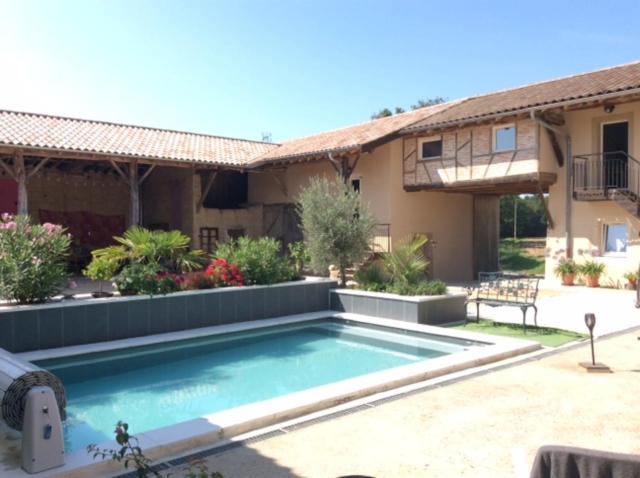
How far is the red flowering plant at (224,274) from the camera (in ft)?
35.4

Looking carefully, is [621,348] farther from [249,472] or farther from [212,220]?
[212,220]

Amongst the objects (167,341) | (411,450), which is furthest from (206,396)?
(411,450)

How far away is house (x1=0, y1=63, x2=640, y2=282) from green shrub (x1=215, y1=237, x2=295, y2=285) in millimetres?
6450

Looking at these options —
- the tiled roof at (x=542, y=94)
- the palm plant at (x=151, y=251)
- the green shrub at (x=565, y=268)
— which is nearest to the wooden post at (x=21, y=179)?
the palm plant at (x=151, y=251)

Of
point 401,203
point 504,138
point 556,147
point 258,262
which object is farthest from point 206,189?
point 556,147

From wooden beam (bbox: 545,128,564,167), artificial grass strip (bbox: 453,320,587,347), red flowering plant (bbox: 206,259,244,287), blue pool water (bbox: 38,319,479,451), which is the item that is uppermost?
wooden beam (bbox: 545,128,564,167)

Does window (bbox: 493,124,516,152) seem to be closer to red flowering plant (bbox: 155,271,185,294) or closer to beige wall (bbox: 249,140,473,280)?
beige wall (bbox: 249,140,473,280)

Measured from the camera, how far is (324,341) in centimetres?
991

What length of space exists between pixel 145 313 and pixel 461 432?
6168mm

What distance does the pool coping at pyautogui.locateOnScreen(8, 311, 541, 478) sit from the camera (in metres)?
4.25

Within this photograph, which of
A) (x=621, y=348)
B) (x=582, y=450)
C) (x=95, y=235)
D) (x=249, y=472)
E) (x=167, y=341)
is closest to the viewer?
(x=582, y=450)

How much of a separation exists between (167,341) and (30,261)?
96.5 inches

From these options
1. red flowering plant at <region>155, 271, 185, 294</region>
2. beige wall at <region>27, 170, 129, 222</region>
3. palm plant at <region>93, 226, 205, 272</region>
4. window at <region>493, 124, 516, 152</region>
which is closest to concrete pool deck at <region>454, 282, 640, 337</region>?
window at <region>493, 124, 516, 152</region>

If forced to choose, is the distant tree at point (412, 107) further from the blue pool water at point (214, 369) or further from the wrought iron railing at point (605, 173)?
the blue pool water at point (214, 369)
